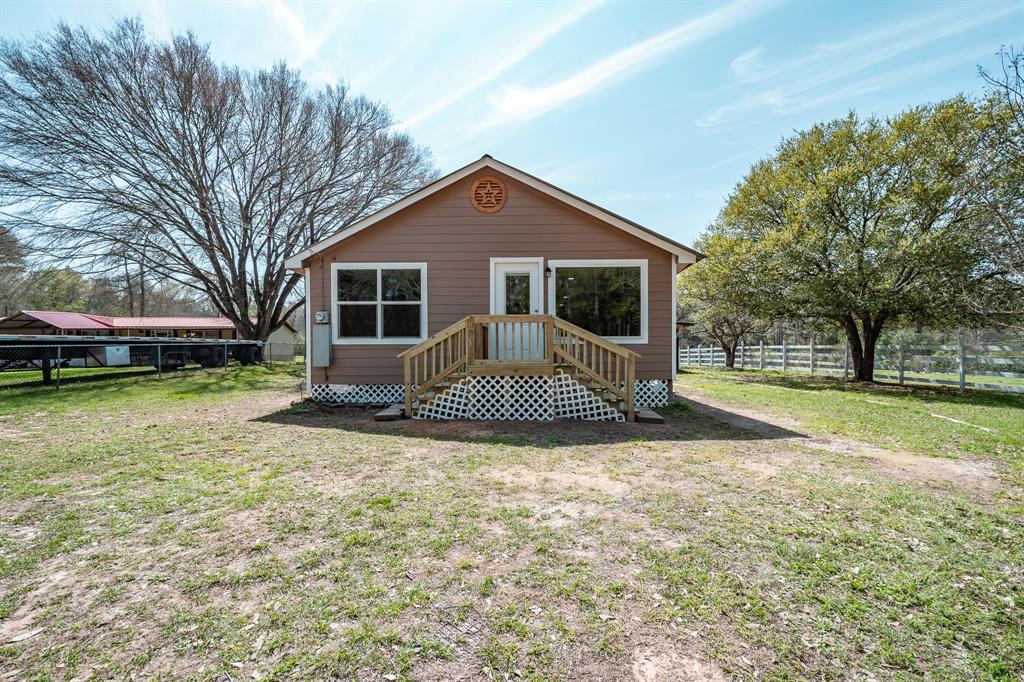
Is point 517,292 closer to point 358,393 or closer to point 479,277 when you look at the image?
point 479,277

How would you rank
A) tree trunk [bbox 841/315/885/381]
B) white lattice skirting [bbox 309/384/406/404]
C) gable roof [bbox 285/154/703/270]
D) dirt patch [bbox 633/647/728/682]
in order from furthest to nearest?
tree trunk [bbox 841/315/885/381], white lattice skirting [bbox 309/384/406/404], gable roof [bbox 285/154/703/270], dirt patch [bbox 633/647/728/682]

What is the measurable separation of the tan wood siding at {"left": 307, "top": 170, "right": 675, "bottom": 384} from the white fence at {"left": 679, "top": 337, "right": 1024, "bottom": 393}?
961 cm

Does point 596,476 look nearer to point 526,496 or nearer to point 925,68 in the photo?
point 526,496

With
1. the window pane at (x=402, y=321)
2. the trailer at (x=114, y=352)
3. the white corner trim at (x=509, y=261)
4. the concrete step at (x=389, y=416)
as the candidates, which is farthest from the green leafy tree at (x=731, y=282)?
the trailer at (x=114, y=352)

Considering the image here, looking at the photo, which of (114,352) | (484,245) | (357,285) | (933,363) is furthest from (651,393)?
(114,352)

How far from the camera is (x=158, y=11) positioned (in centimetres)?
1510

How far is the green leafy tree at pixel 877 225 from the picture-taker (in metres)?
11.8

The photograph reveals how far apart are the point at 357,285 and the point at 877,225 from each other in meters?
15.1

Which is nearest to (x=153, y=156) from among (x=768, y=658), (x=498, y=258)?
(x=498, y=258)

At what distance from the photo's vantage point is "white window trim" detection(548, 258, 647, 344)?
8969 mm

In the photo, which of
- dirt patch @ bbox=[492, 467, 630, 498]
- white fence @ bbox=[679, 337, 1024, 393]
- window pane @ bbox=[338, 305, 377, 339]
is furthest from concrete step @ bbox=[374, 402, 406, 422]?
white fence @ bbox=[679, 337, 1024, 393]

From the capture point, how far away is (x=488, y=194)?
9.06 metres

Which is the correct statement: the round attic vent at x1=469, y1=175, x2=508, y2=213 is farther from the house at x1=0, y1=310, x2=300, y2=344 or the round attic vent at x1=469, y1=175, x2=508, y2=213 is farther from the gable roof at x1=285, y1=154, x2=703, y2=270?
the house at x1=0, y1=310, x2=300, y2=344

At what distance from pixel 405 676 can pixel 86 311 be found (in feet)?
155
